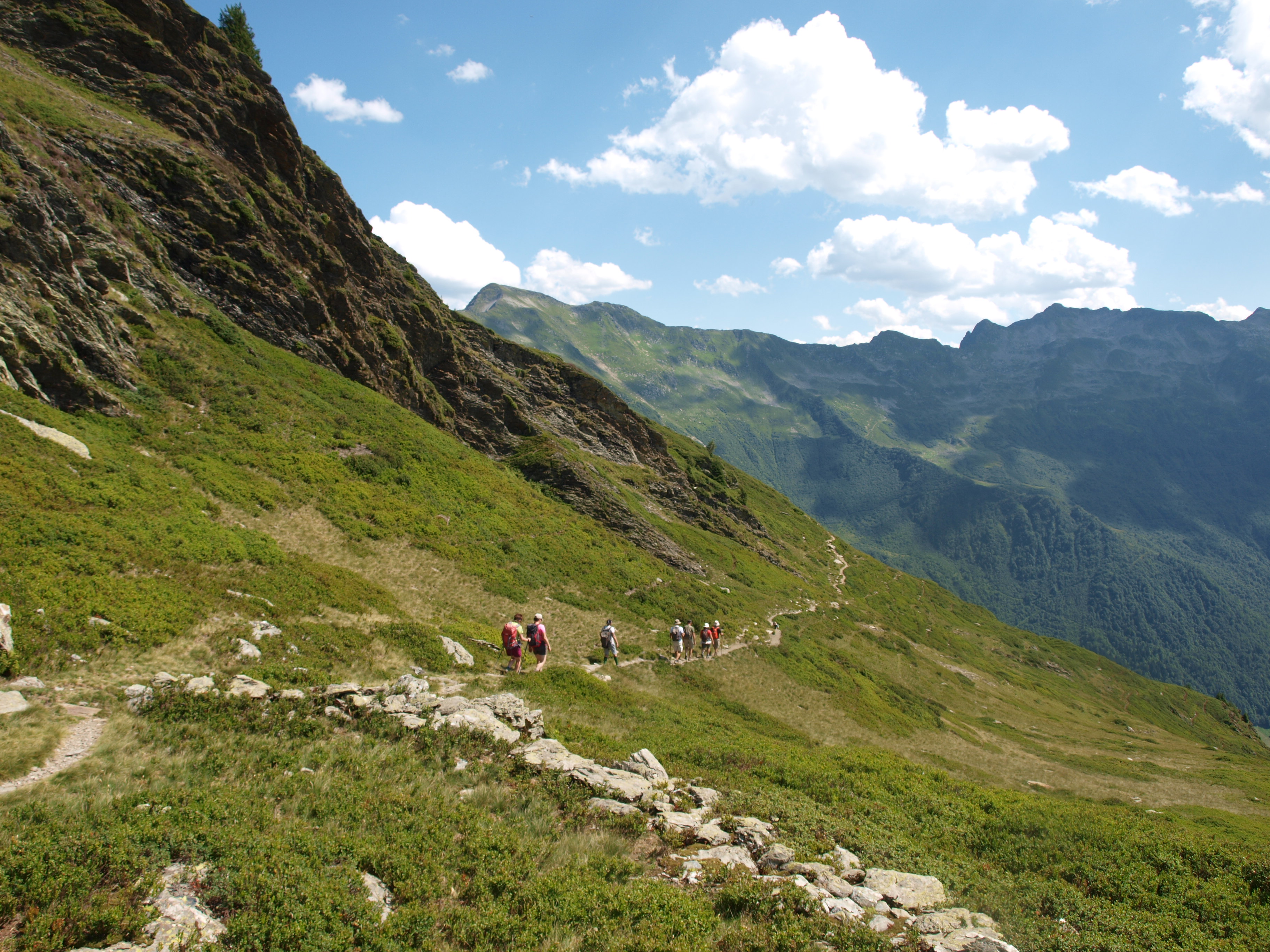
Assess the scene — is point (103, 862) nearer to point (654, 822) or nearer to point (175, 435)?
point (654, 822)

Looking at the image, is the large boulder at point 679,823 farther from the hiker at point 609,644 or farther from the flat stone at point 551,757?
the hiker at point 609,644

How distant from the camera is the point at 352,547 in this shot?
26703mm

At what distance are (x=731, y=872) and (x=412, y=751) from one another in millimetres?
6825

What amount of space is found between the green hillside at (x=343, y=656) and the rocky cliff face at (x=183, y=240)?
0.78 feet

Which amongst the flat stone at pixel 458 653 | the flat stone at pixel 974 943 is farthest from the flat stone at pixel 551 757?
the flat stone at pixel 974 943

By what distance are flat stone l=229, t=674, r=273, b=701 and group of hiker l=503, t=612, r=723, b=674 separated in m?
9.41

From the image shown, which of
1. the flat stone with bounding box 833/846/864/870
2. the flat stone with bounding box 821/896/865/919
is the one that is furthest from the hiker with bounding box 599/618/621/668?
the flat stone with bounding box 821/896/865/919

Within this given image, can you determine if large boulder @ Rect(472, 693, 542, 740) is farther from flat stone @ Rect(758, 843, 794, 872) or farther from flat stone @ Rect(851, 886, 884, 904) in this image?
flat stone @ Rect(851, 886, 884, 904)

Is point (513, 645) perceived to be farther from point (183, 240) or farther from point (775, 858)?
point (183, 240)

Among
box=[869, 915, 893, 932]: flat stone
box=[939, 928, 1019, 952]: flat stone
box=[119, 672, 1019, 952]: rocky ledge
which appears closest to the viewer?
box=[939, 928, 1019, 952]: flat stone

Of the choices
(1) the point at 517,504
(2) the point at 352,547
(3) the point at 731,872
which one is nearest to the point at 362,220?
(1) the point at 517,504

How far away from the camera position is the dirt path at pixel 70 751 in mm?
8195

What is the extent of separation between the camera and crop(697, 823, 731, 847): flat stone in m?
11.1

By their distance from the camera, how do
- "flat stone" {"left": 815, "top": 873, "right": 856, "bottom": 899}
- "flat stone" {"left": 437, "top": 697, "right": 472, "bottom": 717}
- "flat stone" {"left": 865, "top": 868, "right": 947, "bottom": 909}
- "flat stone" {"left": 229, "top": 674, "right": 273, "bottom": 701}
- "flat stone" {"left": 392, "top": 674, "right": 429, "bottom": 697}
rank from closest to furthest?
"flat stone" {"left": 815, "top": 873, "right": 856, "bottom": 899} < "flat stone" {"left": 865, "top": 868, "right": 947, "bottom": 909} < "flat stone" {"left": 229, "top": 674, "right": 273, "bottom": 701} < "flat stone" {"left": 437, "top": 697, "right": 472, "bottom": 717} < "flat stone" {"left": 392, "top": 674, "right": 429, "bottom": 697}
